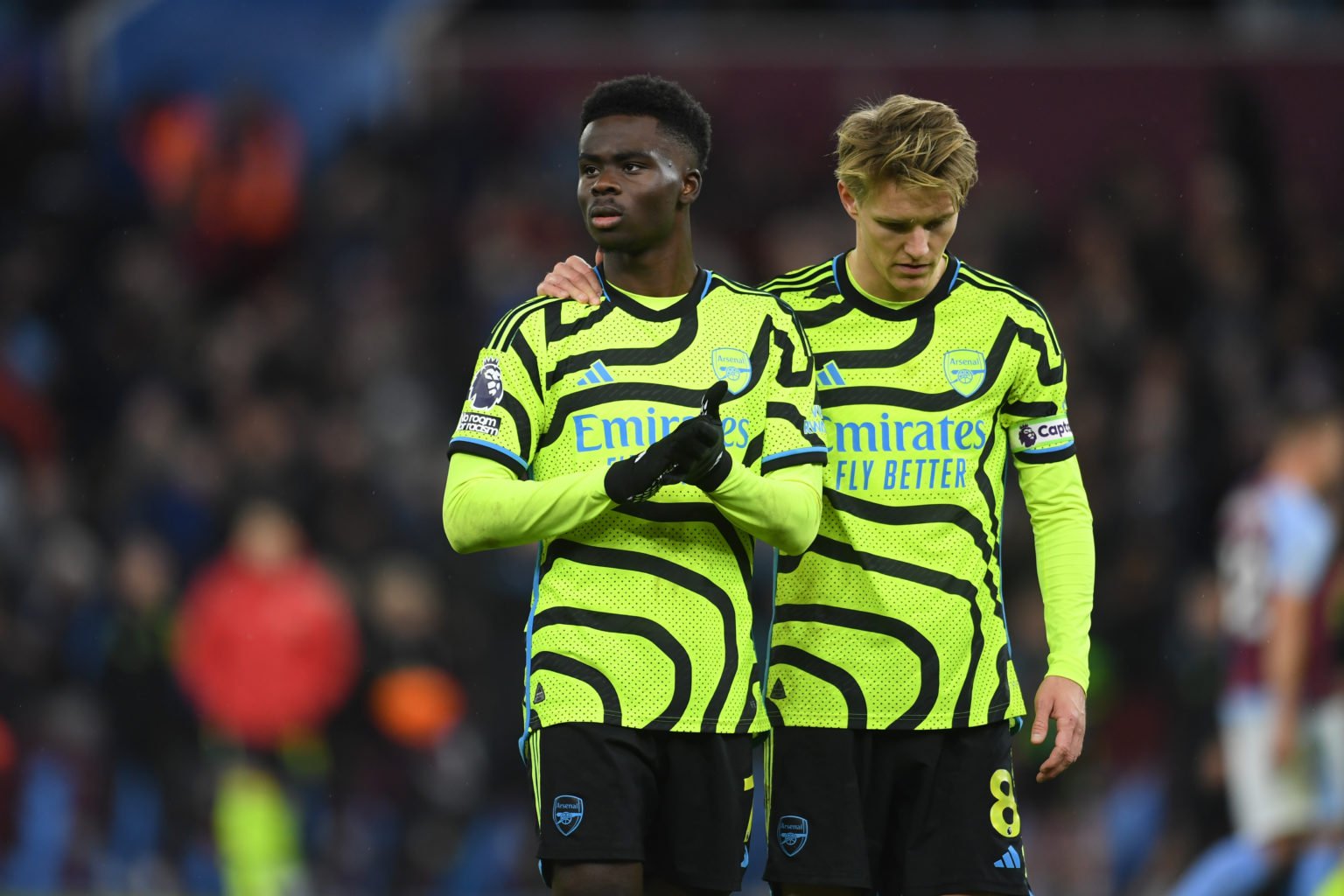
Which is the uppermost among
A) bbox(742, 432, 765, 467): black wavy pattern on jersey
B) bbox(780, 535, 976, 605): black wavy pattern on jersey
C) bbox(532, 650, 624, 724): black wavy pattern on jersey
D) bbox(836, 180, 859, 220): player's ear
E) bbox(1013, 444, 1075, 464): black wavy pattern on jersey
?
bbox(836, 180, 859, 220): player's ear

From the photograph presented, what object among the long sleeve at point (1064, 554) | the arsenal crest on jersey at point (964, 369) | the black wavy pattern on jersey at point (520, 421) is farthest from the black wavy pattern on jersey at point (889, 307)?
the black wavy pattern on jersey at point (520, 421)

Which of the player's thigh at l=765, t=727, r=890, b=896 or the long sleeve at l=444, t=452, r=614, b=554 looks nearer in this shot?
the long sleeve at l=444, t=452, r=614, b=554

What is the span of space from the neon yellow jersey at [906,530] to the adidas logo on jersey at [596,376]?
615 mm

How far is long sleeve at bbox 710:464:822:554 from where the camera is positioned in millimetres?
4246

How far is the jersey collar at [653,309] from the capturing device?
4523 mm

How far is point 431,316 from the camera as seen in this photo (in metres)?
12.2

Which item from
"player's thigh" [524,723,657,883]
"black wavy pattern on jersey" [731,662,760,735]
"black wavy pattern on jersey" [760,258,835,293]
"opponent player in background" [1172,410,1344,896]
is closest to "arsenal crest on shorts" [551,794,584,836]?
"player's thigh" [524,723,657,883]

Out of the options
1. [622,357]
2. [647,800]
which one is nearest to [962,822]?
[647,800]

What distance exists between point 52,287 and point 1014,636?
20.3 feet

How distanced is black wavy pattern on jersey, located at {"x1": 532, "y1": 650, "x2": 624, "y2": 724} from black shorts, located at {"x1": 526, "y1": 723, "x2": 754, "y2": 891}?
3 cm

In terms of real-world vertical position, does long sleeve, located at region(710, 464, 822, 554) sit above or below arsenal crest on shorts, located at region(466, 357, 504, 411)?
below

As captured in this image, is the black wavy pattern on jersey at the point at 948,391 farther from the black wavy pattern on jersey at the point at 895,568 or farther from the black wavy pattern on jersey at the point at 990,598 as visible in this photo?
the black wavy pattern on jersey at the point at 895,568

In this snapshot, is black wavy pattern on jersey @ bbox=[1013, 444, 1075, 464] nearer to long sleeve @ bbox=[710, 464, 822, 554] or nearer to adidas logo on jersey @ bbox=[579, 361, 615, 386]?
long sleeve @ bbox=[710, 464, 822, 554]

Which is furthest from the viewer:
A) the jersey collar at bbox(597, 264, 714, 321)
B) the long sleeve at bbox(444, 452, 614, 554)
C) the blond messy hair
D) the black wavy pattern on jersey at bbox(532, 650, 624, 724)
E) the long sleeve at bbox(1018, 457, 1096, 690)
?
the long sleeve at bbox(1018, 457, 1096, 690)
